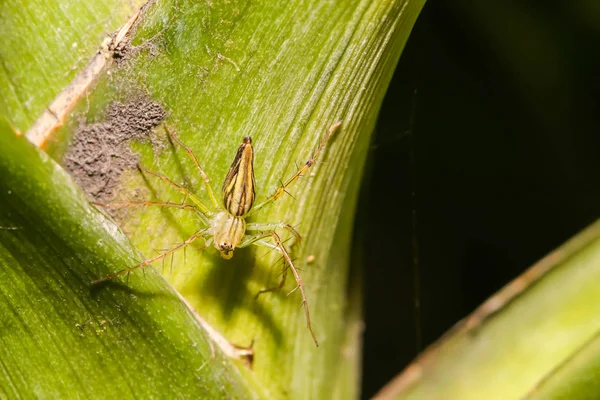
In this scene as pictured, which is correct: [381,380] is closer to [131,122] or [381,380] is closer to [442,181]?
[442,181]

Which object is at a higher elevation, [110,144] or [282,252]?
[110,144]

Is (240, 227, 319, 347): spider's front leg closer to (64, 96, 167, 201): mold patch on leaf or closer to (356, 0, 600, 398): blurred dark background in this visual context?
(64, 96, 167, 201): mold patch on leaf

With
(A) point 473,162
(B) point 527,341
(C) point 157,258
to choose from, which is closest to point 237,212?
(C) point 157,258

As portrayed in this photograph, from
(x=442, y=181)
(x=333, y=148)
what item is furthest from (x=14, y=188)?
(x=442, y=181)

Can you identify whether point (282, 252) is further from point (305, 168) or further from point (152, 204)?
point (152, 204)

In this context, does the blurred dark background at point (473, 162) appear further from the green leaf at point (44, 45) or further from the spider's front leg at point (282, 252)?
the green leaf at point (44, 45)
